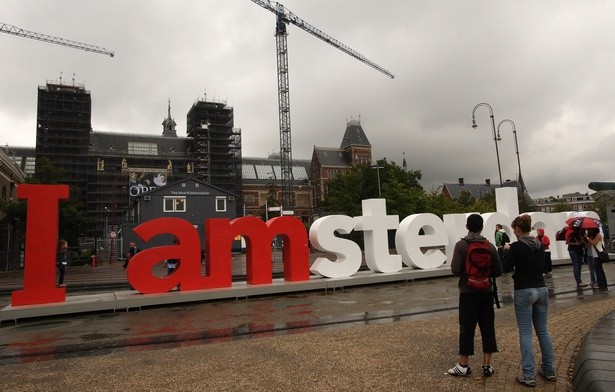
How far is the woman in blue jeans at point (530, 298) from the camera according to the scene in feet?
16.5

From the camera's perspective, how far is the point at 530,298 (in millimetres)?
5055

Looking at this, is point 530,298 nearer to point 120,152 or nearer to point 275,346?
point 275,346

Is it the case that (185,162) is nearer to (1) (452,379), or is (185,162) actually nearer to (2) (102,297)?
(2) (102,297)

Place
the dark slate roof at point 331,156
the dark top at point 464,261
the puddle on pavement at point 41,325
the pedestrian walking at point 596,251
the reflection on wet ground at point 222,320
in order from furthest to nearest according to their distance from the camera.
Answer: the dark slate roof at point 331,156, the pedestrian walking at point 596,251, the puddle on pavement at point 41,325, the reflection on wet ground at point 222,320, the dark top at point 464,261

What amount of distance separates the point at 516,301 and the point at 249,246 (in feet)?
34.4

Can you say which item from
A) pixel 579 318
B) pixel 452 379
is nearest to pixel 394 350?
pixel 452 379

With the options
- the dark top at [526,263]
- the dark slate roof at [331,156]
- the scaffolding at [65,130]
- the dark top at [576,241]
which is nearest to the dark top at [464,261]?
the dark top at [526,263]

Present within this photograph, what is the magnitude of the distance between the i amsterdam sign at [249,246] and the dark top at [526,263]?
9.95 m

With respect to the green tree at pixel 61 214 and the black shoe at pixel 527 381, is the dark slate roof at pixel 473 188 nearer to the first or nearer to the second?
the green tree at pixel 61 214

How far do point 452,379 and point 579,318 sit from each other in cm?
476

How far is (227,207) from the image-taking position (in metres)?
51.8

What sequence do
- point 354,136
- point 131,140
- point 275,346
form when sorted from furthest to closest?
point 354,136 < point 131,140 < point 275,346

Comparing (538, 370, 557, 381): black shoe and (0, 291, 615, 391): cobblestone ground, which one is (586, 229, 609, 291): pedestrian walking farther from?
(538, 370, 557, 381): black shoe

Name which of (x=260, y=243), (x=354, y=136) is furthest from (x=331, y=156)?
(x=260, y=243)
